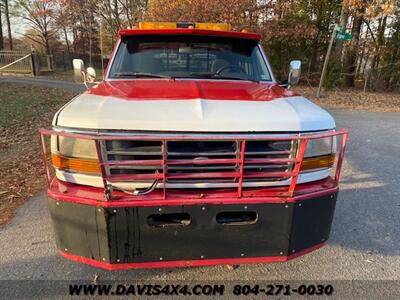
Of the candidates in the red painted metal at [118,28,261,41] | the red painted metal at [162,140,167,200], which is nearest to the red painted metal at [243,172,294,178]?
the red painted metal at [162,140,167,200]

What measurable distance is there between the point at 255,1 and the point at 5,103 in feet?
37.9

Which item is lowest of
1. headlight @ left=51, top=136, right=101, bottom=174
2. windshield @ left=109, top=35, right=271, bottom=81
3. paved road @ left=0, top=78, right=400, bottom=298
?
paved road @ left=0, top=78, right=400, bottom=298

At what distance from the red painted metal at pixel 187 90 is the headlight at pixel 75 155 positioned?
→ 51cm

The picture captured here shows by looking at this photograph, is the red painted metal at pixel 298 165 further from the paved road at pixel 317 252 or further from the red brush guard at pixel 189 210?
the paved road at pixel 317 252

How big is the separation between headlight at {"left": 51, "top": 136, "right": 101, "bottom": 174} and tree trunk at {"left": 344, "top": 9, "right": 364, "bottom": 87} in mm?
19325

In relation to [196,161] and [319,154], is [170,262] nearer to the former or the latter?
[196,161]

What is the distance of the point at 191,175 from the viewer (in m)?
2.45

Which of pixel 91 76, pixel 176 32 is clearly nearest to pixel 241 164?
pixel 176 32

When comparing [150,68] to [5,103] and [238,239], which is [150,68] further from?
[5,103]

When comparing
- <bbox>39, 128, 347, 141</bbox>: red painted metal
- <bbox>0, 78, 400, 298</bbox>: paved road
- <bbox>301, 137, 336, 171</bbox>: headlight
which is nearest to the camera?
<bbox>39, 128, 347, 141</bbox>: red painted metal

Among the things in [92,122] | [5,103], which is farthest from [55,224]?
[5,103]

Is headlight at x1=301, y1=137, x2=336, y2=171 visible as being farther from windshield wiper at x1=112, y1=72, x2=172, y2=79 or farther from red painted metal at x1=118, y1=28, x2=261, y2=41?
red painted metal at x1=118, y1=28, x2=261, y2=41

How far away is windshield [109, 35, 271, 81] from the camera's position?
153 inches

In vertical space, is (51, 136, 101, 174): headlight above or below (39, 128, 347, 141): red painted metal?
below
